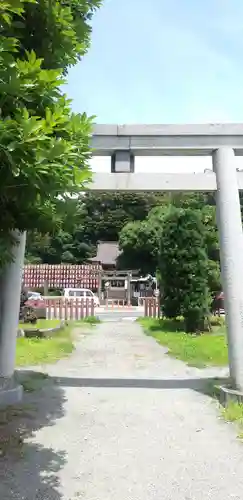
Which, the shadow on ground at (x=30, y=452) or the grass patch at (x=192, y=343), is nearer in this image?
the shadow on ground at (x=30, y=452)

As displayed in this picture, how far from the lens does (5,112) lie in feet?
9.69

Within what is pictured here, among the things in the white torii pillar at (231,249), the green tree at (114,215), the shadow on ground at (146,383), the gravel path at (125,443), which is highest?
the green tree at (114,215)

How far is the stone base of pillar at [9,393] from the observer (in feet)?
19.8

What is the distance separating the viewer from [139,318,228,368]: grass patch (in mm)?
9547

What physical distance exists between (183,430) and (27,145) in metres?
3.98

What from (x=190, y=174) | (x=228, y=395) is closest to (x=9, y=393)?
(x=228, y=395)

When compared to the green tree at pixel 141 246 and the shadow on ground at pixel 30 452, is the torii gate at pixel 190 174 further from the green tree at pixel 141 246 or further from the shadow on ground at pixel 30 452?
the green tree at pixel 141 246

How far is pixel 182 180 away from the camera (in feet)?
21.1

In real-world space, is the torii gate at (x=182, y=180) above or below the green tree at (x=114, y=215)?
below

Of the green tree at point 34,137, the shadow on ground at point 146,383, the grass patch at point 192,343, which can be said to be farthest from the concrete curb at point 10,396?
the grass patch at point 192,343

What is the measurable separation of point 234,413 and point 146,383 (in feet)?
7.27

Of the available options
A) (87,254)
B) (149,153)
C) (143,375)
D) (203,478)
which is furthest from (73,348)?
(87,254)

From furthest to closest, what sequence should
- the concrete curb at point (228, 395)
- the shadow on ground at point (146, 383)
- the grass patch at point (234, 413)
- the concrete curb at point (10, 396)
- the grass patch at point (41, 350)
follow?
the grass patch at point (41, 350)
the shadow on ground at point (146, 383)
the concrete curb at point (10, 396)
the concrete curb at point (228, 395)
the grass patch at point (234, 413)

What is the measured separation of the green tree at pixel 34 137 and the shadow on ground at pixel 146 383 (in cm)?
455
